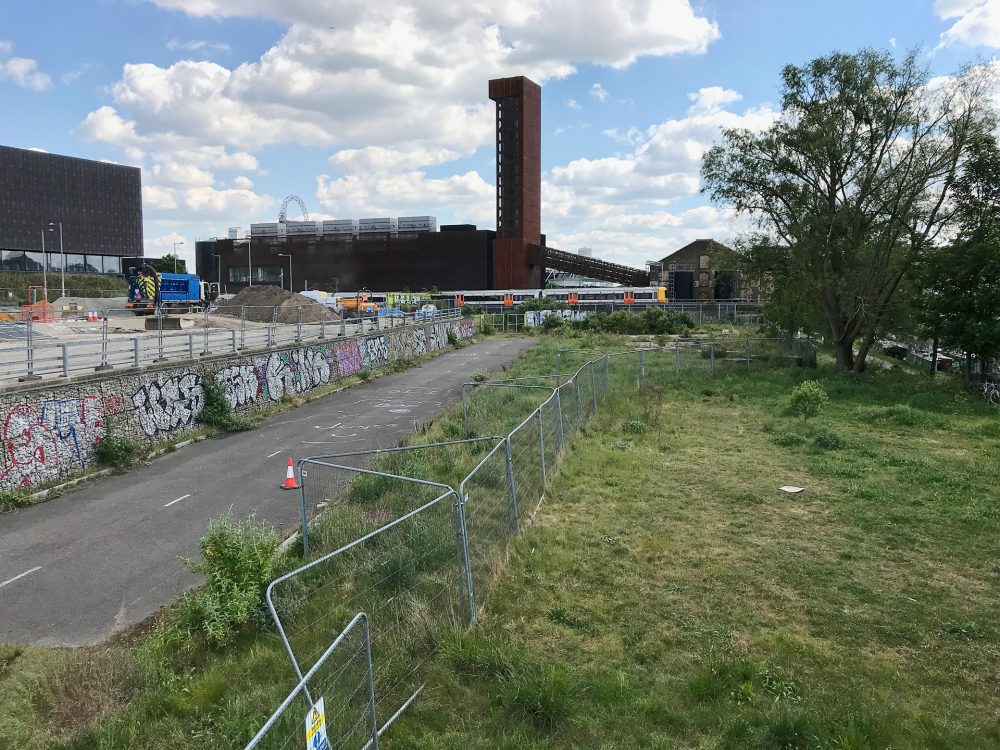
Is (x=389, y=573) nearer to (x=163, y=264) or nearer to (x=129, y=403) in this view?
(x=129, y=403)

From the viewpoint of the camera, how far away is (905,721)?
565 cm

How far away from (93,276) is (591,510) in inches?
4170

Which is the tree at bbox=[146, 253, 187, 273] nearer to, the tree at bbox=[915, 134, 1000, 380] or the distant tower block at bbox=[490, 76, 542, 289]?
the distant tower block at bbox=[490, 76, 542, 289]

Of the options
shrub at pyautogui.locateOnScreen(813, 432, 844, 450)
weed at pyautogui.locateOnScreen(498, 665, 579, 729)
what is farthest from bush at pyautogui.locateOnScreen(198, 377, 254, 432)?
weed at pyautogui.locateOnScreen(498, 665, 579, 729)

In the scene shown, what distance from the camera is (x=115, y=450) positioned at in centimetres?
1627

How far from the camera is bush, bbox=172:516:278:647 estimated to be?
7625 mm

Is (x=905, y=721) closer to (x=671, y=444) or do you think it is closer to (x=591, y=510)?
(x=591, y=510)

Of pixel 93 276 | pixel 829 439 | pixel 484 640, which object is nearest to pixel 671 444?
pixel 829 439

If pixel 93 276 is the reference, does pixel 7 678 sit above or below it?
below

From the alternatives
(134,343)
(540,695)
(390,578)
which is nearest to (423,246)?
(134,343)

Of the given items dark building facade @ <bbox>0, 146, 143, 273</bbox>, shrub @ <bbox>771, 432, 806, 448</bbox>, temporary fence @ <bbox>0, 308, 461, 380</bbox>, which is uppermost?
dark building facade @ <bbox>0, 146, 143, 273</bbox>

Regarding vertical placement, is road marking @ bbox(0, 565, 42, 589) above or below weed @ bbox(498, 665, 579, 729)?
below

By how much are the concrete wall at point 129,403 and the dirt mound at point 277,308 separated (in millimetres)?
12006

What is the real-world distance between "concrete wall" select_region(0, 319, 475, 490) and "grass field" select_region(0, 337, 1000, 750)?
25.0 feet
